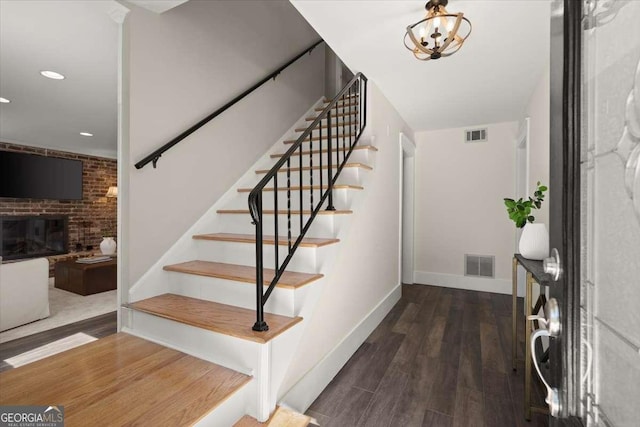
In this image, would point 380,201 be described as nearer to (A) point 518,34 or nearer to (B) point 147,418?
(A) point 518,34

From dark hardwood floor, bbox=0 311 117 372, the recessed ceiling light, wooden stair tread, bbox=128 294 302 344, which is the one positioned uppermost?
the recessed ceiling light

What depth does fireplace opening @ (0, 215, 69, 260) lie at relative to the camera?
5105mm

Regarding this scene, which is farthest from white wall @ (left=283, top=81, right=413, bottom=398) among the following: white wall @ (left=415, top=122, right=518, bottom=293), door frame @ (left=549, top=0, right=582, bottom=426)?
door frame @ (left=549, top=0, right=582, bottom=426)

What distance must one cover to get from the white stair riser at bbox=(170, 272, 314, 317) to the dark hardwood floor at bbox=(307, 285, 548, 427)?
614 mm

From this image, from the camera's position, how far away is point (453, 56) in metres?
2.36

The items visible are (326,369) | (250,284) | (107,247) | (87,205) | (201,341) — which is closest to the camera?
(201,341)

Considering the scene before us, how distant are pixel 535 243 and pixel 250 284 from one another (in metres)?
1.84

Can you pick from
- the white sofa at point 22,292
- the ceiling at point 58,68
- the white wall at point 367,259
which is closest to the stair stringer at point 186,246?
the white wall at point 367,259

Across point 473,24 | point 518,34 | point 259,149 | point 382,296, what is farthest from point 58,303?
point 518,34

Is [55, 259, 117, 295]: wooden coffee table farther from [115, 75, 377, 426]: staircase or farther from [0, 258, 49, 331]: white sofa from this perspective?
[115, 75, 377, 426]: staircase

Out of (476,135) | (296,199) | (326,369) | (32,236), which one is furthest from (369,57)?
(32,236)

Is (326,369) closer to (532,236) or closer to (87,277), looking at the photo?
(532,236)

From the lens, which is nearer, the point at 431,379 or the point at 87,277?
the point at 431,379

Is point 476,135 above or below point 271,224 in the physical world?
above
